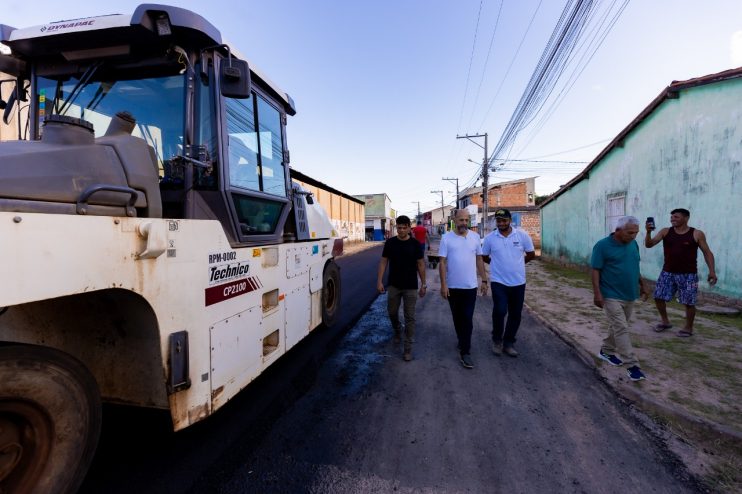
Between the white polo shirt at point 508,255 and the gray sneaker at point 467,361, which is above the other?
the white polo shirt at point 508,255

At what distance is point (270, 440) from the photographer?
2838mm

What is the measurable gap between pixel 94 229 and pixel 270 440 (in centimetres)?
206

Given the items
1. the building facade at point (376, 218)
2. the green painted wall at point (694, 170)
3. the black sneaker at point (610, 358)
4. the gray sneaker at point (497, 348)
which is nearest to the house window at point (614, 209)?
the green painted wall at point (694, 170)

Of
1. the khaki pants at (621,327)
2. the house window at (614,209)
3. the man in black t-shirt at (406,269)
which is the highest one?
the house window at (614,209)

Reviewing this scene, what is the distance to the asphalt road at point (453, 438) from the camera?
2.38m

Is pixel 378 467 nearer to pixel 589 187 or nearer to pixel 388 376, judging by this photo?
pixel 388 376

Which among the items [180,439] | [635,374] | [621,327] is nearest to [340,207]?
[621,327]

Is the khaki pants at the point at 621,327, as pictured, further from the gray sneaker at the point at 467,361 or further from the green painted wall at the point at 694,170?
the green painted wall at the point at 694,170

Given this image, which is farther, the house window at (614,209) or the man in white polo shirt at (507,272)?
the house window at (614,209)

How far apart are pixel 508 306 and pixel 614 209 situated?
9146mm

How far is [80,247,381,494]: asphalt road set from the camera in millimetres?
2371

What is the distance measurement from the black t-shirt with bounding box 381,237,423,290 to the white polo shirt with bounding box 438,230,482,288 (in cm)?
38

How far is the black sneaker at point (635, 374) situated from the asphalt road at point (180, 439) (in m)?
3.51

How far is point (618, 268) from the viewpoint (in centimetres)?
412
